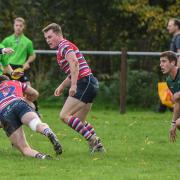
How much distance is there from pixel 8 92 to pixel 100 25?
12466mm

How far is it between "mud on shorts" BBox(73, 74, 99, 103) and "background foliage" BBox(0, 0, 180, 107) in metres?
9.06

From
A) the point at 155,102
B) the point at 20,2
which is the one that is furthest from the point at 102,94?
the point at 20,2

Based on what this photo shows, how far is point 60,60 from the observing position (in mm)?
11109

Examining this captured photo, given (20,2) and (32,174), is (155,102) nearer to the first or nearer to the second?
(20,2)

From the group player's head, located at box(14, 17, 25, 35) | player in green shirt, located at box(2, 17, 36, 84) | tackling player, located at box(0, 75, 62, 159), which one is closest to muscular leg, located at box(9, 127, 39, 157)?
tackling player, located at box(0, 75, 62, 159)

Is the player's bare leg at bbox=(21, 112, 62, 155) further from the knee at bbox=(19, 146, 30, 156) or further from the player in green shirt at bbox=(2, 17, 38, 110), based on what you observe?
the player in green shirt at bbox=(2, 17, 38, 110)

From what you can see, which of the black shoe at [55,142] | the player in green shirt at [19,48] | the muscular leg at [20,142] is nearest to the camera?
the black shoe at [55,142]

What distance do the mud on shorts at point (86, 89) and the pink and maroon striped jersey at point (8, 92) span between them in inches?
32.1

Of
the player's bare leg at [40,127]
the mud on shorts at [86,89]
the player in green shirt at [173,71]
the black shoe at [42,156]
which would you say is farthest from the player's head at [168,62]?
the black shoe at [42,156]

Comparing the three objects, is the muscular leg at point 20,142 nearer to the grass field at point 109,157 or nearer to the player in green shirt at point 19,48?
the grass field at point 109,157

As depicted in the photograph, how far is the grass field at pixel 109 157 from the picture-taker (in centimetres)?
914

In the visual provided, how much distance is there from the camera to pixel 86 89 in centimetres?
1111

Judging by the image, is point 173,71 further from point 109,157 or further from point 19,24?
point 19,24

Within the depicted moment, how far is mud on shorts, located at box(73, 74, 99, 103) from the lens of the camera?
1108 cm
